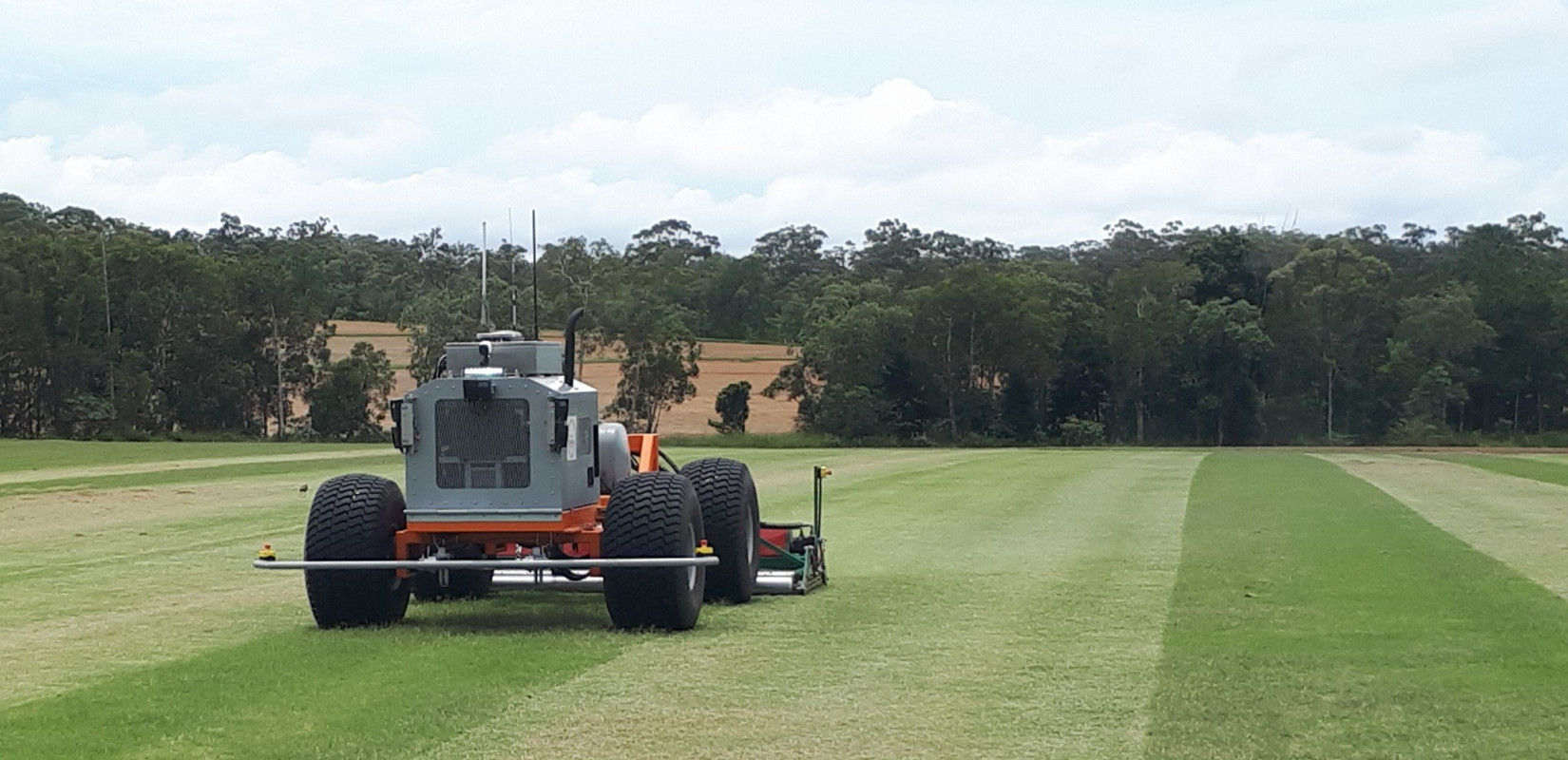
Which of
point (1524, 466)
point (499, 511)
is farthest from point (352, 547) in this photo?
point (1524, 466)

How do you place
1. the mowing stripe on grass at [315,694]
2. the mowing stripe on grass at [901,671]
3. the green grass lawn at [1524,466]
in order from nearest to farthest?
the mowing stripe on grass at [315,694], the mowing stripe on grass at [901,671], the green grass lawn at [1524,466]

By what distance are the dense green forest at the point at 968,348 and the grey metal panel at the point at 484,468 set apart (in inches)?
2684

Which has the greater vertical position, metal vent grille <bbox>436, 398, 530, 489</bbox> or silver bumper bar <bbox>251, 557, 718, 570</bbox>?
metal vent grille <bbox>436, 398, 530, 489</bbox>

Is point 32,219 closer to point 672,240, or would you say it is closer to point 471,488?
point 672,240

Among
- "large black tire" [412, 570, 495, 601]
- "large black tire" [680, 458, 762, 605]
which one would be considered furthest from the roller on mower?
"large black tire" [412, 570, 495, 601]

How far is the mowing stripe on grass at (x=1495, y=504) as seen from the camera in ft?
64.5

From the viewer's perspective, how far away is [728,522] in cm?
1433

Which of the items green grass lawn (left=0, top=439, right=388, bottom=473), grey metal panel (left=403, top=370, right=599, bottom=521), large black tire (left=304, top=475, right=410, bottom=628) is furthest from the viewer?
green grass lawn (left=0, top=439, right=388, bottom=473)

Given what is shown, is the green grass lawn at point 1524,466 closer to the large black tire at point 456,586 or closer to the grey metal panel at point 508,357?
the large black tire at point 456,586

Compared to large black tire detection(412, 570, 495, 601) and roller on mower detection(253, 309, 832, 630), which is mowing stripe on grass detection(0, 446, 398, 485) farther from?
roller on mower detection(253, 309, 832, 630)

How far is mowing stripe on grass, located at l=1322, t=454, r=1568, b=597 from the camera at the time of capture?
19.7 meters

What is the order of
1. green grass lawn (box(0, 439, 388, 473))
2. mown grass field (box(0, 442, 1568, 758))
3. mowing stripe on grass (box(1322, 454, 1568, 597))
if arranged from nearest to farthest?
mown grass field (box(0, 442, 1568, 758))
mowing stripe on grass (box(1322, 454, 1568, 597))
green grass lawn (box(0, 439, 388, 473))

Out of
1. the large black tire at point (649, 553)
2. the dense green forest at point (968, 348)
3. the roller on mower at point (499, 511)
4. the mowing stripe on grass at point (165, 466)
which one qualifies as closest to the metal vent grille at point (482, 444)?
the roller on mower at point (499, 511)

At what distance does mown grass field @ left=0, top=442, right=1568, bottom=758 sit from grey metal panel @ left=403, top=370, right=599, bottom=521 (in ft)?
2.96
